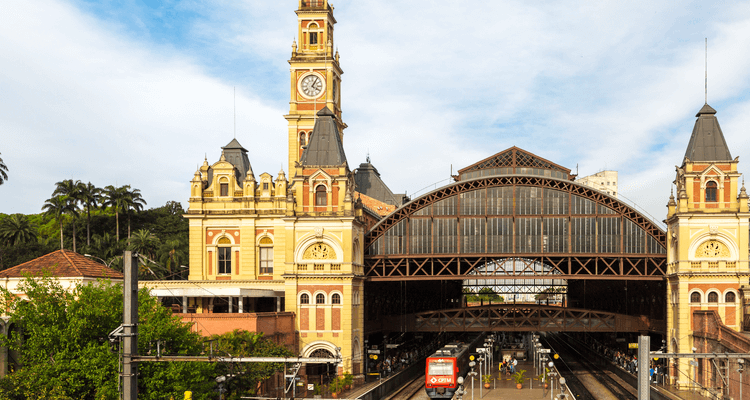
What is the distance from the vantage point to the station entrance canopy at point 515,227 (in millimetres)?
70438

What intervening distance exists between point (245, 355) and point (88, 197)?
242 ft

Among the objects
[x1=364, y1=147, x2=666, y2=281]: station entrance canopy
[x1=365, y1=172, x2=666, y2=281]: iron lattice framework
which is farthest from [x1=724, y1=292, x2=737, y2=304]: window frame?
[x1=365, y1=172, x2=666, y2=281]: iron lattice framework

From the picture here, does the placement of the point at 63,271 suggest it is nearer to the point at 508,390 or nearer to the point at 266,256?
the point at 266,256

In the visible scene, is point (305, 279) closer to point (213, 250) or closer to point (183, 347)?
point (213, 250)

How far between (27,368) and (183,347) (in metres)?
7.85

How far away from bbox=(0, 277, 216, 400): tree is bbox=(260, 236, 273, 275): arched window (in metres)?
30.8

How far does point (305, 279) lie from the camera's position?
6825 centimetres

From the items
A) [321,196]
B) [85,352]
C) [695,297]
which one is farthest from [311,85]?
[85,352]

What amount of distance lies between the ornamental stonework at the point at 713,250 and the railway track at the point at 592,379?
12774 mm

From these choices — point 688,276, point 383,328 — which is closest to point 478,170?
point 383,328

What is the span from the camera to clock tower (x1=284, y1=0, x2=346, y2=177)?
303 feet

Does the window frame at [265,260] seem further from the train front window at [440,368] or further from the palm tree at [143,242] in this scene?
the palm tree at [143,242]

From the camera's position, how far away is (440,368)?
6431 centimetres

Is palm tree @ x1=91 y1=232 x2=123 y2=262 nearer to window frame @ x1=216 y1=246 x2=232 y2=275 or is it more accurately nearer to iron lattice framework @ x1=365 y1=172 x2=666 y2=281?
window frame @ x1=216 y1=246 x2=232 y2=275
